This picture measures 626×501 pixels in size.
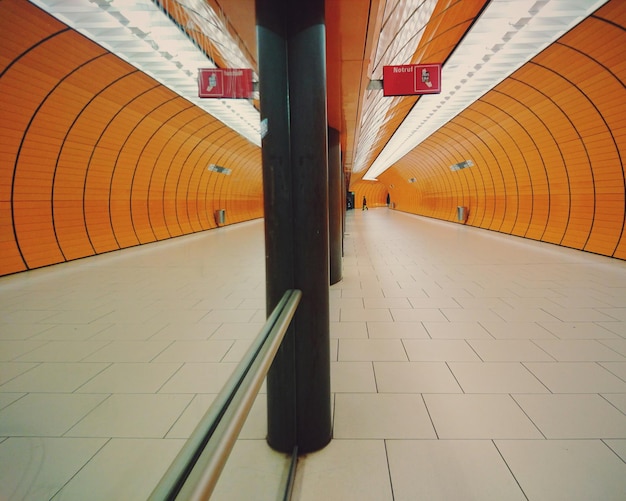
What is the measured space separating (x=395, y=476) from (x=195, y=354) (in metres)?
2.45

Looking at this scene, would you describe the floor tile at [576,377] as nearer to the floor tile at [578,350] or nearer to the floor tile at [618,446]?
the floor tile at [578,350]

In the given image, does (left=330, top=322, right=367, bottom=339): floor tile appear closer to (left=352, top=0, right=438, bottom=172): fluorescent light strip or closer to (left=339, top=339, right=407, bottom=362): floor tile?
(left=339, top=339, right=407, bottom=362): floor tile

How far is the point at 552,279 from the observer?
697cm

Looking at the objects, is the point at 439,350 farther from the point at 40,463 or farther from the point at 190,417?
the point at 40,463

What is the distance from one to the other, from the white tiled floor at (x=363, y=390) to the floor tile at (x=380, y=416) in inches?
Answer: 0.6

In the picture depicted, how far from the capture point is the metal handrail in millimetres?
750

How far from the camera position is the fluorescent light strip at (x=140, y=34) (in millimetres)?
5562

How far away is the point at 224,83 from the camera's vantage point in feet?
22.4

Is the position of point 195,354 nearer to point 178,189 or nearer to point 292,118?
point 292,118

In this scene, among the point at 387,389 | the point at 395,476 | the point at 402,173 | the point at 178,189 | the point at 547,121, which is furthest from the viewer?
the point at 402,173

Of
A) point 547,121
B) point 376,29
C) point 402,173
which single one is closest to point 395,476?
point 376,29

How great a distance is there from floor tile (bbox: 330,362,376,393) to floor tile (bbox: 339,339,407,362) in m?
0.14

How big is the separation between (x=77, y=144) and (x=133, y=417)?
29.9 ft

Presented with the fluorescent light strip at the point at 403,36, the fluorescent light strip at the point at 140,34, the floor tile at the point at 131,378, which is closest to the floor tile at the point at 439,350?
the floor tile at the point at 131,378
